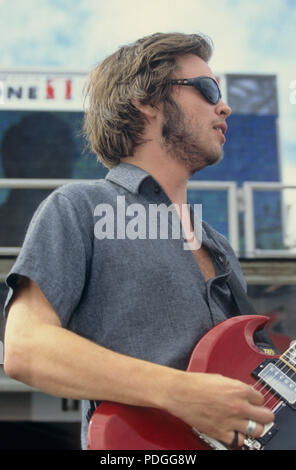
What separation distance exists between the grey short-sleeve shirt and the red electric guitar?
0.24ft

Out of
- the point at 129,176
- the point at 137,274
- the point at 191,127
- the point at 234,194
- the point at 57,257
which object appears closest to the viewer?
the point at 57,257

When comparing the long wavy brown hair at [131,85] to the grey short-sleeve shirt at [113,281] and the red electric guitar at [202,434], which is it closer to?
the grey short-sleeve shirt at [113,281]

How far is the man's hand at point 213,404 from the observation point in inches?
43.3

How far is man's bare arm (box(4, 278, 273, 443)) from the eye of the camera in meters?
1.11

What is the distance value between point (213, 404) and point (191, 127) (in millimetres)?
1061

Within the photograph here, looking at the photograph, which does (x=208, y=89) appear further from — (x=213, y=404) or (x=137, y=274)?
(x=213, y=404)

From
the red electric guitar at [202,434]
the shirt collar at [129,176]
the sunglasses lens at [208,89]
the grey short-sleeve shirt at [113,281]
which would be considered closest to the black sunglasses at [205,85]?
the sunglasses lens at [208,89]

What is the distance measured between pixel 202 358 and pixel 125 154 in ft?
3.00

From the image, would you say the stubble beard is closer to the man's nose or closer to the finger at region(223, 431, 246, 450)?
the man's nose

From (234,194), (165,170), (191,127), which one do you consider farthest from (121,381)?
(234,194)

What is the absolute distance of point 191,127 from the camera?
1.77m

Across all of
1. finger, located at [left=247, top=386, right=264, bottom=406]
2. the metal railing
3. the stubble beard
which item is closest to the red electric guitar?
finger, located at [left=247, top=386, right=264, bottom=406]

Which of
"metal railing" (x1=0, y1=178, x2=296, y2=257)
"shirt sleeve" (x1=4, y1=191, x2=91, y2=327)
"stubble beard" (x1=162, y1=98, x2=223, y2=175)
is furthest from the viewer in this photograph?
"metal railing" (x1=0, y1=178, x2=296, y2=257)

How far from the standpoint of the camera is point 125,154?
6.10 ft
